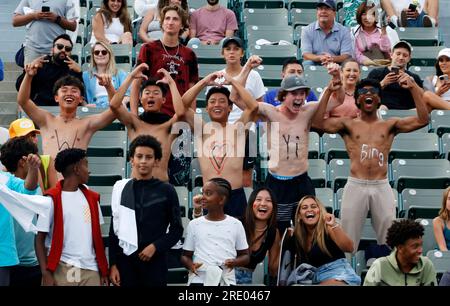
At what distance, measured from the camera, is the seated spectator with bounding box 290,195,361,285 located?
10.8 meters

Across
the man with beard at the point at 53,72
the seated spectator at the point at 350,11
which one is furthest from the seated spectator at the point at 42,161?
the seated spectator at the point at 350,11

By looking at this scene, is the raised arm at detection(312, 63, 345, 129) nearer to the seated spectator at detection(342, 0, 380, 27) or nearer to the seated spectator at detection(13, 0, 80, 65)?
the seated spectator at detection(13, 0, 80, 65)

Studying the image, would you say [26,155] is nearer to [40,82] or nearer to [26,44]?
[40,82]

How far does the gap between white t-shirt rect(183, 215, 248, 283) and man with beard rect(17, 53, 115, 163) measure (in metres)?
1.66

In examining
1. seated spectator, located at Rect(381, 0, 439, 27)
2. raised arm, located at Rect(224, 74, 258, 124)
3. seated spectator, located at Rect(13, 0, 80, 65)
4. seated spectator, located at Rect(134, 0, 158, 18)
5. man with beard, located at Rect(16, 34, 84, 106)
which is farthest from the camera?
seated spectator, located at Rect(381, 0, 439, 27)

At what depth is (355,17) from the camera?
16.0 meters

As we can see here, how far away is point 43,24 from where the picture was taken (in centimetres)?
1461

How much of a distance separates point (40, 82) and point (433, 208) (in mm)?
4056

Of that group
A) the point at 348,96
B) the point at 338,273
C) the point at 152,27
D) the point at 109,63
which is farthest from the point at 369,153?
the point at 152,27

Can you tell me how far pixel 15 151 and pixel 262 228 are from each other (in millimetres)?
2134

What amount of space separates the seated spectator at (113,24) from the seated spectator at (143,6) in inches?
13.7

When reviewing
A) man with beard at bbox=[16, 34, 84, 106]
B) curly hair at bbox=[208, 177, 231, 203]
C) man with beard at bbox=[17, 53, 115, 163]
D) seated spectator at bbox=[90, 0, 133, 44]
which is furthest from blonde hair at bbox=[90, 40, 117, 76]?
curly hair at bbox=[208, 177, 231, 203]

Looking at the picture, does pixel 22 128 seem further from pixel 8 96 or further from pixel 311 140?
pixel 8 96
